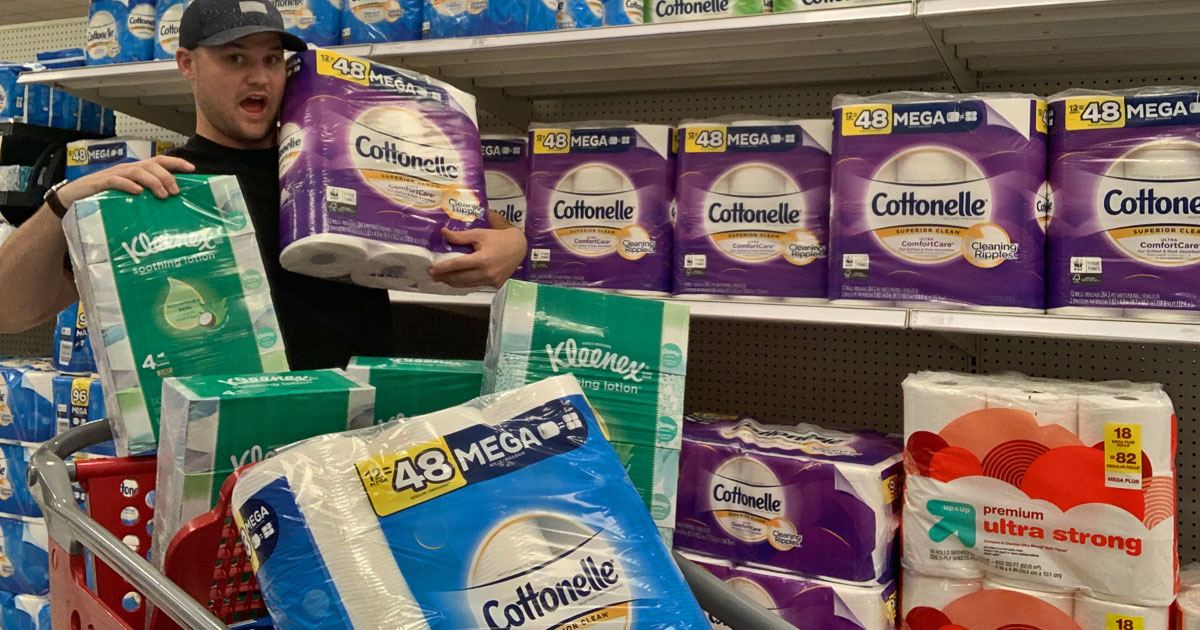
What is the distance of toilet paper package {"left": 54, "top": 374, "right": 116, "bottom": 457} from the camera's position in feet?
7.84

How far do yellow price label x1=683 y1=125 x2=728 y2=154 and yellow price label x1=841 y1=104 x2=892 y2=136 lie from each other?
27cm

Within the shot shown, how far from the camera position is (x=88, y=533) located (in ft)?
3.48

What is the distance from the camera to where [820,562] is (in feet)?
5.73

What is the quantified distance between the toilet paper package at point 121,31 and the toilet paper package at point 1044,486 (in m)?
2.24

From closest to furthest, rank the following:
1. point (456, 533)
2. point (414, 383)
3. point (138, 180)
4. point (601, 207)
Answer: point (456, 533) → point (414, 383) → point (138, 180) → point (601, 207)

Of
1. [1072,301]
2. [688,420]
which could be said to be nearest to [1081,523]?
[1072,301]

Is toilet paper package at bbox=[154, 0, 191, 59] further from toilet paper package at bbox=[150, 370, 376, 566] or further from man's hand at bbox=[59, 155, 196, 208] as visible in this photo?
toilet paper package at bbox=[150, 370, 376, 566]

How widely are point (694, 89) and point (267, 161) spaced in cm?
120

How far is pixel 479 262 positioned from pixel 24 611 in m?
1.80

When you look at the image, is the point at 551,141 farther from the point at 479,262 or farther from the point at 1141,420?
the point at 1141,420

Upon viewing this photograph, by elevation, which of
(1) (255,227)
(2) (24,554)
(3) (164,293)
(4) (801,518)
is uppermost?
(1) (255,227)

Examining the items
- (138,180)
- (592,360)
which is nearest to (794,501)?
(592,360)

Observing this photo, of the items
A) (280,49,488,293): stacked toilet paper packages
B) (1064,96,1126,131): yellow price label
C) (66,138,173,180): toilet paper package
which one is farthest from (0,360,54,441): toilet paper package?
(1064,96,1126,131): yellow price label

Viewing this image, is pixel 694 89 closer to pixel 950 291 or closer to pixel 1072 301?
pixel 950 291
